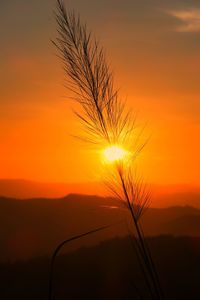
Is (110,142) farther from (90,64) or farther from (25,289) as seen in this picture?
(25,289)

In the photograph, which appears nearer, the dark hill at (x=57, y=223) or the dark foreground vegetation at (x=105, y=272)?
the dark foreground vegetation at (x=105, y=272)

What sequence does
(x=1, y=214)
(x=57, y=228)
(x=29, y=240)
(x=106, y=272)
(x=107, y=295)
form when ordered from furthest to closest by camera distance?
(x=1, y=214) < (x=57, y=228) < (x=29, y=240) < (x=106, y=272) < (x=107, y=295)

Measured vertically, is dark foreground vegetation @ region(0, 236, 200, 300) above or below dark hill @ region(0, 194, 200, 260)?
below

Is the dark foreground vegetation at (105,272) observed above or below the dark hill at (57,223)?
below

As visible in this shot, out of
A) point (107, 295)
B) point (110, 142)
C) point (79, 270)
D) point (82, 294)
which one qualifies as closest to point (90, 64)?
point (110, 142)

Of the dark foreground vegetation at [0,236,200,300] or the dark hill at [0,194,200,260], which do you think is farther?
the dark hill at [0,194,200,260]

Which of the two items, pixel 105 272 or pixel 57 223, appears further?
pixel 57 223

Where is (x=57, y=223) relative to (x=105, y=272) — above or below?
above

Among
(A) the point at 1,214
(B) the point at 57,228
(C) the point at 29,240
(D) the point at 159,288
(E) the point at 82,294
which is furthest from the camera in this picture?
(A) the point at 1,214
